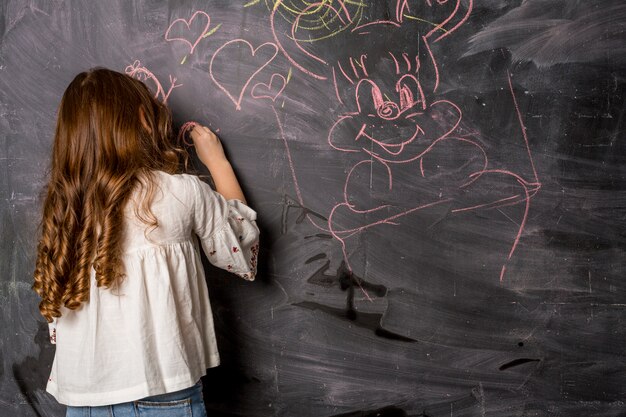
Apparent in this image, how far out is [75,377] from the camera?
1321mm

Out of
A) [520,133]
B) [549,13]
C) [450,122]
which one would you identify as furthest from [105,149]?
[549,13]

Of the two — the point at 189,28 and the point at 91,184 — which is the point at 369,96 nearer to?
the point at 189,28

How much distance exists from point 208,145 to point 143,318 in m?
0.53

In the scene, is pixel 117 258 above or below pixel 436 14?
below

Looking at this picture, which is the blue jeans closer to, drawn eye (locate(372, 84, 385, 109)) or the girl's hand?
the girl's hand

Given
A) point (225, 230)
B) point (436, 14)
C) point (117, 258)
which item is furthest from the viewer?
point (436, 14)

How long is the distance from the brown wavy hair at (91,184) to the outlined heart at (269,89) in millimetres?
362

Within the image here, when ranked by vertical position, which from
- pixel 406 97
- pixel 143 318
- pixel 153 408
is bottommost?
pixel 153 408

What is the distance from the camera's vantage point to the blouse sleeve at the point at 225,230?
4.40 feet

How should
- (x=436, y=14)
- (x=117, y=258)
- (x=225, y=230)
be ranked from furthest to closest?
1. (x=436, y=14)
2. (x=225, y=230)
3. (x=117, y=258)

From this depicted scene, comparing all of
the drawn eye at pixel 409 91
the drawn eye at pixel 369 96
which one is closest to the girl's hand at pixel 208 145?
the drawn eye at pixel 369 96

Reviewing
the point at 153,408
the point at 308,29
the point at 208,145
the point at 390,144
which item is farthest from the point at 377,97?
the point at 153,408

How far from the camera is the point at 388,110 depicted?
1.59 meters

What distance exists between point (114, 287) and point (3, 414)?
0.86 m
